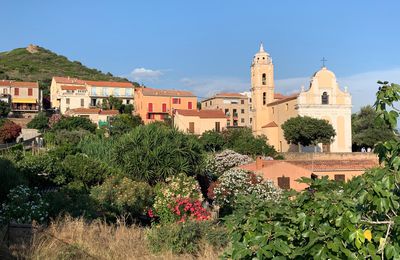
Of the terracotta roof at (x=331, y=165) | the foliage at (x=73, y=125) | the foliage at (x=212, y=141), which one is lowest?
the terracotta roof at (x=331, y=165)

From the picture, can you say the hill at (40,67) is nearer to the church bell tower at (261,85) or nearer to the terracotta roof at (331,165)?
the church bell tower at (261,85)

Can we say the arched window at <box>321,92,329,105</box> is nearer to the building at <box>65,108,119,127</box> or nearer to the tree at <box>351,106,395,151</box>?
the tree at <box>351,106,395,151</box>

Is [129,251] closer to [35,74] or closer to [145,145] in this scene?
[145,145]

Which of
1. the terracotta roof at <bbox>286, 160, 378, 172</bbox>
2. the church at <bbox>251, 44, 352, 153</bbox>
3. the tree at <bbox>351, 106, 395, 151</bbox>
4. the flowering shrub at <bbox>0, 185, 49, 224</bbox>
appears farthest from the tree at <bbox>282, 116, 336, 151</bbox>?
the flowering shrub at <bbox>0, 185, 49, 224</bbox>

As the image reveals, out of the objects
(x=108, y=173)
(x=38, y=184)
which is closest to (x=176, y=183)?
(x=108, y=173)

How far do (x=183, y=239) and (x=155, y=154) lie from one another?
32.1ft

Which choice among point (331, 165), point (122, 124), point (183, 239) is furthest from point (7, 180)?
point (122, 124)

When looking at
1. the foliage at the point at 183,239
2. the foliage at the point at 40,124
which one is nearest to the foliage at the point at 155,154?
the foliage at the point at 183,239

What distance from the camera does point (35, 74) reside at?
102m

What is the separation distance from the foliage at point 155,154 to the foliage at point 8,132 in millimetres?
33308

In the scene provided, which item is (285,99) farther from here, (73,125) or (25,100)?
(25,100)

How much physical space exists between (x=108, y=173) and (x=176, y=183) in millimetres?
5301

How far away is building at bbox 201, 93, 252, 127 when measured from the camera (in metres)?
76.6

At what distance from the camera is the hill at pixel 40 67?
9806 centimetres
